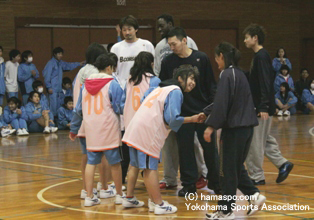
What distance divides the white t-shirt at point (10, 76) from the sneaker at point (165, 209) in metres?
10.7

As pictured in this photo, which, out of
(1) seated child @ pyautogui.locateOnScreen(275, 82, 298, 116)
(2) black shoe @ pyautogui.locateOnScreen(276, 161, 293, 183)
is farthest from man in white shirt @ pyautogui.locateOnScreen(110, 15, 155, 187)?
(1) seated child @ pyautogui.locateOnScreen(275, 82, 298, 116)

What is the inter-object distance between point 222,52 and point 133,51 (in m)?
2.14

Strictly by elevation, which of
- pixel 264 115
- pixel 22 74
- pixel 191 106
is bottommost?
pixel 264 115

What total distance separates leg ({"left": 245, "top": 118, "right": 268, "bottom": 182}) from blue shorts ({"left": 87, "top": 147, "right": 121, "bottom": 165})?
190cm

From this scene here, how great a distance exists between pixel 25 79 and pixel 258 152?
31.8ft

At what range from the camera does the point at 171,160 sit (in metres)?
7.18

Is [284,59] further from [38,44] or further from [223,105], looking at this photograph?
[223,105]

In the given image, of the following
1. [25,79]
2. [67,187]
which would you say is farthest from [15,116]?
[67,187]

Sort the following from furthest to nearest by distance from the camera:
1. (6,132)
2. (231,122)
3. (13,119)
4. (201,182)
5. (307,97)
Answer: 1. (307,97)
2. (13,119)
3. (6,132)
4. (201,182)
5. (231,122)

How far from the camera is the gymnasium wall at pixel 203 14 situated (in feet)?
56.7

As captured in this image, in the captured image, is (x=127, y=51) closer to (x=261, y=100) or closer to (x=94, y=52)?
(x=94, y=52)

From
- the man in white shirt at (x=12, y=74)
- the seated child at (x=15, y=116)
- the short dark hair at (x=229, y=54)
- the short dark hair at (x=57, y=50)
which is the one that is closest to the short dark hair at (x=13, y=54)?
the man in white shirt at (x=12, y=74)

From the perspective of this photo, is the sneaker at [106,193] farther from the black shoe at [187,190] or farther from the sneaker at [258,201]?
the sneaker at [258,201]

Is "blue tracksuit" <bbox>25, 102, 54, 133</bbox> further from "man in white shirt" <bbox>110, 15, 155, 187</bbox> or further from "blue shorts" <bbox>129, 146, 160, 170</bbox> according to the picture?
"blue shorts" <bbox>129, 146, 160, 170</bbox>
